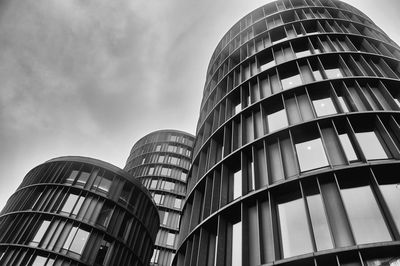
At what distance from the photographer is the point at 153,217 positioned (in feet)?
95.3

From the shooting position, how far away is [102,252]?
21.9 meters

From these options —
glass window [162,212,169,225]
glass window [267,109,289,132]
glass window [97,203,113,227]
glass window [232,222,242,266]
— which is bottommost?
glass window [232,222,242,266]

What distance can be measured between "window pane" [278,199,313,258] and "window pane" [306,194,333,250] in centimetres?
29

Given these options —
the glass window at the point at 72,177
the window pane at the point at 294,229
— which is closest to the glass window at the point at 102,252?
the glass window at the point at 72,177

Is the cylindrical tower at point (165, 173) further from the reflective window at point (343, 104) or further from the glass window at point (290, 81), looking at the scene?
the reflective window at point (343, 104)

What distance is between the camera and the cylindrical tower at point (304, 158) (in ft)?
27.2

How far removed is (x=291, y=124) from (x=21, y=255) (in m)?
21.2

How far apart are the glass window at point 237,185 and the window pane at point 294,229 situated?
2.48 metres

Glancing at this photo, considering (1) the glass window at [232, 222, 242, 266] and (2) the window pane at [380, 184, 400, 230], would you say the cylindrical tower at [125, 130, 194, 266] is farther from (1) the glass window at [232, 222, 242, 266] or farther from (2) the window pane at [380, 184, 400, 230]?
(2) the window pane at [380, 184, 400, 230]

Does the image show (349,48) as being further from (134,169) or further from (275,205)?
(134,169)

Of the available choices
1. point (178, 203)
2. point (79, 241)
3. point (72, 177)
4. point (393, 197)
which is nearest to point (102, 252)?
point (79, 241)

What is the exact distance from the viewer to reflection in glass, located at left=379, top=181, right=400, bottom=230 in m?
8.15

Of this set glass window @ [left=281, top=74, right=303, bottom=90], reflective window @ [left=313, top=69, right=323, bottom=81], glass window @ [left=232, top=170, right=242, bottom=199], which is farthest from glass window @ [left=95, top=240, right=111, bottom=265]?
reflective window @ [left=313, top=69, right=323, bottom=81]

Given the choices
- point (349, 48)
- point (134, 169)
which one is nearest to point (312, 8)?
point (349, 48)
